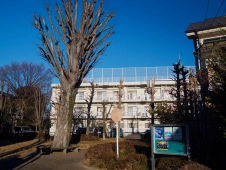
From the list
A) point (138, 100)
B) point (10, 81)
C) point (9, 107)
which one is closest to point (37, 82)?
point (10, 81)

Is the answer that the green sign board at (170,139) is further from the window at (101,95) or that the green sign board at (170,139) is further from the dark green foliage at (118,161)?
the window at (101,95)

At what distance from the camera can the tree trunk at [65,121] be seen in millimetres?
13062

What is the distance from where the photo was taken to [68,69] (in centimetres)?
1355

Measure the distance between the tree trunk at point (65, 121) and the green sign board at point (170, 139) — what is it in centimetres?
731

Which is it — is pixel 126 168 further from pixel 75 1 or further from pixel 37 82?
pixel 37 82

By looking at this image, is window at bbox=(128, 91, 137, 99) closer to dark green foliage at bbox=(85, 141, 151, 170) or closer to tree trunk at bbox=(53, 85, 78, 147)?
tree trunk at bbox=(53, 85, 78, 147)

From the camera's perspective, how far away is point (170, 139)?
267 inches

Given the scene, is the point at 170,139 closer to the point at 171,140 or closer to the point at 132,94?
the point at 171,140

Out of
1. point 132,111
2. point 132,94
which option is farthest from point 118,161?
point 132,94

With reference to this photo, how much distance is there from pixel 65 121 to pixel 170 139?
7.82m

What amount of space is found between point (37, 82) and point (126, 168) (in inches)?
1344

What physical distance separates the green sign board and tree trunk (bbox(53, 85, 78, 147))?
24.0 feet

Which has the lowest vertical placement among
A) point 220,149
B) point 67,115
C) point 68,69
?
point 220,149

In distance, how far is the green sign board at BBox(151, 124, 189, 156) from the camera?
6.52 m
